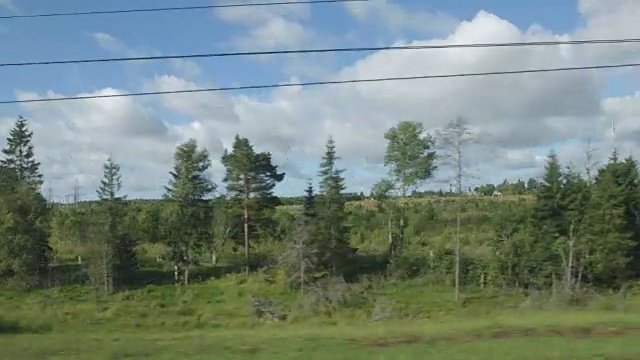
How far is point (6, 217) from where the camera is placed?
62219 millimetres

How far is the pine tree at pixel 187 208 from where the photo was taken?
66750 mm

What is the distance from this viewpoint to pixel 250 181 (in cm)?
6819

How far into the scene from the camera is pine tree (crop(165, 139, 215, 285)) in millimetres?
66750

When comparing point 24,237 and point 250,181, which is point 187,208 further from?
point 24,237

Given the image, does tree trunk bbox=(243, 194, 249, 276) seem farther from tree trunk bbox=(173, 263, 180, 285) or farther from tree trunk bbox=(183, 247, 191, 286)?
tree trunk bbox=(173, 263, 180, 285)

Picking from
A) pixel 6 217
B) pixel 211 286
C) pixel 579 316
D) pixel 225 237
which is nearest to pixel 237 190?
pixel 225 237

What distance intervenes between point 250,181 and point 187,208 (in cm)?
621

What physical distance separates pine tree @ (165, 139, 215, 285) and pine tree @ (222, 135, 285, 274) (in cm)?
289

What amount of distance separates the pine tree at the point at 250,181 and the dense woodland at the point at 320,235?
0.11 m

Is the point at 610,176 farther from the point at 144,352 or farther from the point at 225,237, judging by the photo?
the point at 144,352

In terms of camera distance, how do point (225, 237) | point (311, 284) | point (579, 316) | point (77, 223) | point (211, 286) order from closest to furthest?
point (579, 316) → point (311, 284) → point (211, 286) → point (225, 237) → point (77, 223)

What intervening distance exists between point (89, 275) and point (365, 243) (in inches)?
1077

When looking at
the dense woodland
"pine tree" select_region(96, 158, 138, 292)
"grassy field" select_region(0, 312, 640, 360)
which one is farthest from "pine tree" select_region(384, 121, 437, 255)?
"grassy field" select_region(0, 312, 640, 360)

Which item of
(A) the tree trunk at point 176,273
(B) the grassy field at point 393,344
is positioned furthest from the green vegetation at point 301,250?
(B) the grassy field at point 393,344
